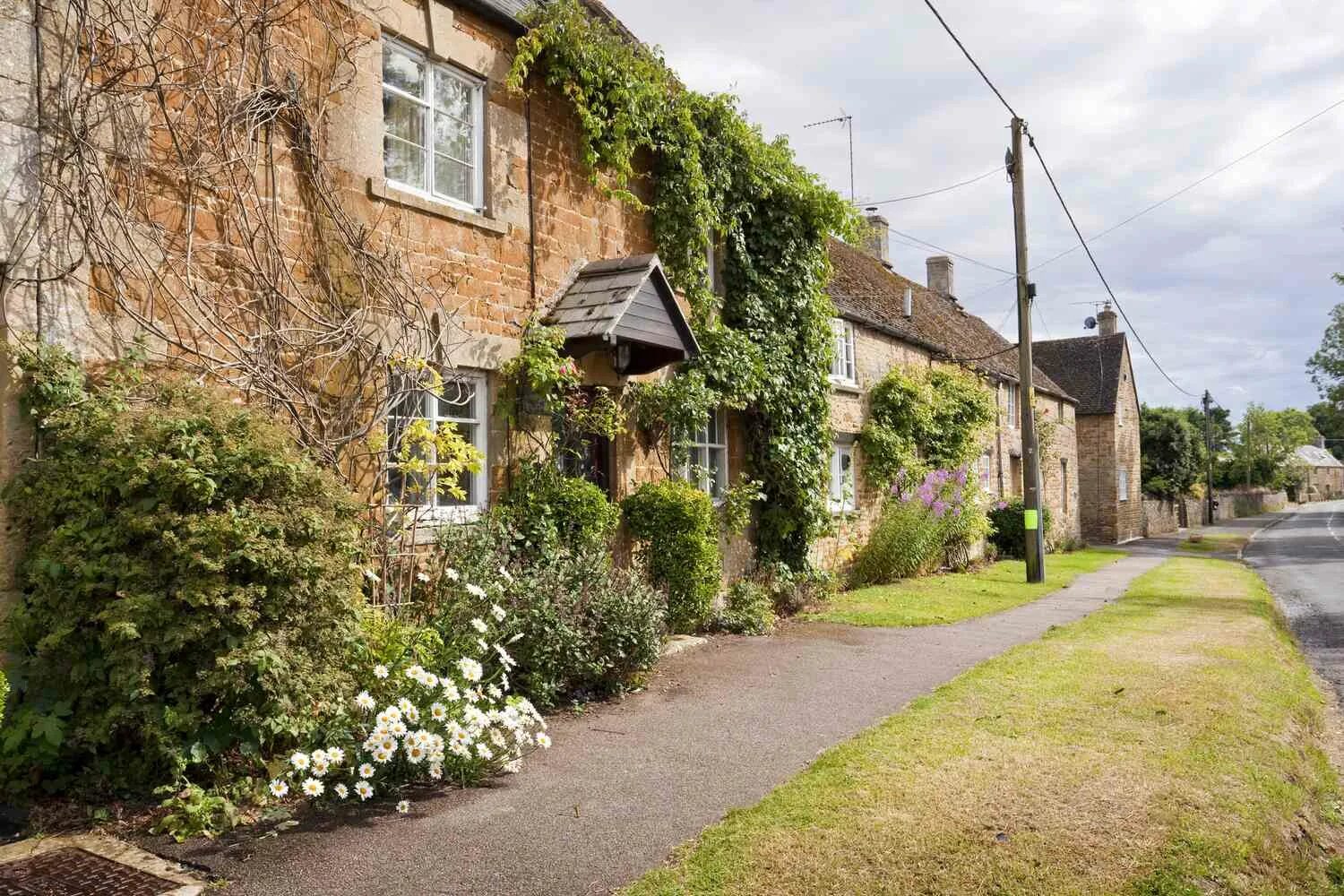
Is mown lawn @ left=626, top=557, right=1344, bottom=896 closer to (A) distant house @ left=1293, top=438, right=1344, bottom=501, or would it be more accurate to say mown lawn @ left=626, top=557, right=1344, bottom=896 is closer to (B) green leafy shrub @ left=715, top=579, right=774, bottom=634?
(B) green leafy shrub @ left=715, top=579, right=774, bottom=634

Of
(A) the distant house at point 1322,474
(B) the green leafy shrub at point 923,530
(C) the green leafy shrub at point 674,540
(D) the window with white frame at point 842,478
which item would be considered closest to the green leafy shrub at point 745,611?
(C) the green leafy shrub at point 674,540

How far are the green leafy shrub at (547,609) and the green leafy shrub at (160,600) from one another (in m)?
1.69

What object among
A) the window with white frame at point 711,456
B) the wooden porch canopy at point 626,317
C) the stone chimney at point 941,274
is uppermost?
the stone chimney at point 941,274

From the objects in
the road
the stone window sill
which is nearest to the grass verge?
the road

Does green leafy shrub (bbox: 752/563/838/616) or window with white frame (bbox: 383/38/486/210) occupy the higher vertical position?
window with white frame (bbox: 383/38/486/210)

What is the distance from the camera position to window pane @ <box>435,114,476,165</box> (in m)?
8.66

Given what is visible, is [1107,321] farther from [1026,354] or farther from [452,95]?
[452,95]

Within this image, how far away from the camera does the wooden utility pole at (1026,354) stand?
17047 mm

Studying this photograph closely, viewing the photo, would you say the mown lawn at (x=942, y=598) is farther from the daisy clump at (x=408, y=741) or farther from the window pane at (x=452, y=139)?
the window pane at (x=452, y=139)

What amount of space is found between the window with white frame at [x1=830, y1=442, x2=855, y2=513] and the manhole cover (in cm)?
1310

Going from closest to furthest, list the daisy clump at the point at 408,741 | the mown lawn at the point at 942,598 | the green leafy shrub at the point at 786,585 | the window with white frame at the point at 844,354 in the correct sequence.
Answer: the daisy clump at the point at 408,741 < the mown lawn at the point at 942,598 < the green leafy shrub at the point at 786,585 < the window with white frame at the point at 844,354

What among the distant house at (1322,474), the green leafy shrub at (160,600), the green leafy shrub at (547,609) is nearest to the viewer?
the green leafy shrub at (160,600)

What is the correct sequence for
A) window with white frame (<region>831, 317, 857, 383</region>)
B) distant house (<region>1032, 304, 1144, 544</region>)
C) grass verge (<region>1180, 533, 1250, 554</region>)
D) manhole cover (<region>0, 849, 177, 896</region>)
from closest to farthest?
manhole cover (<region>0, 849, 177, 896</region>) → window with white frame (<region>831, 317, 857, 383</region>) → grass verge (<region>1180, 533, 1250, 554</region>) → distant house (<region>1032, 304, 1144, 544</region>)

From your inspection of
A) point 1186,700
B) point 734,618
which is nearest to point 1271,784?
point 1186,700
